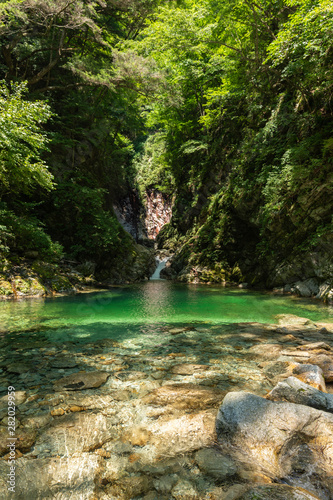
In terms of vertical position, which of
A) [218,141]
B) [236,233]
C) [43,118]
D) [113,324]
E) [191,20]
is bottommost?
[113,324]

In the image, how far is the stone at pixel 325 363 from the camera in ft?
9.50

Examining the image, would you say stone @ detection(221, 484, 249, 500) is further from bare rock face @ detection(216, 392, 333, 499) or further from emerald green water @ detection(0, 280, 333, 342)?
emerald green water @ detection(0, 280, 333, 342)

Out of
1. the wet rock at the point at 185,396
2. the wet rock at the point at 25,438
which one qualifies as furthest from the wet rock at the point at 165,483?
the wet rock at the point at 25,438

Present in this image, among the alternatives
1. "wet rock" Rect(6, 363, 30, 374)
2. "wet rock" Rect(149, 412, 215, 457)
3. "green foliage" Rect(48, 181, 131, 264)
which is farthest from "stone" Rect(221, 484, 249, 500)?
"green foliage" Rect(48, 181, 131, 264)

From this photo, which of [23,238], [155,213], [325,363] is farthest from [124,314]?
[155,213]

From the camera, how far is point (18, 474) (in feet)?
5.36

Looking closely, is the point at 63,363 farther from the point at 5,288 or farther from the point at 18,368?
the point at 5,288

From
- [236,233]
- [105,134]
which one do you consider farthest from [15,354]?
[105,134]

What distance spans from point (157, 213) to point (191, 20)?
20.1 metres

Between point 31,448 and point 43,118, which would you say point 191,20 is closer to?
point 43,118

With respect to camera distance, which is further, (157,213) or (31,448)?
(157,213)

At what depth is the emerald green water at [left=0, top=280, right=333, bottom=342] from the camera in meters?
5.21

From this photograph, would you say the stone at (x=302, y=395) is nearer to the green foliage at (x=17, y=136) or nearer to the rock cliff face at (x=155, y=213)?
the green foliage at (x=17, y=136)

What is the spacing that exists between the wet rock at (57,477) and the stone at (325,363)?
8.41 feet
